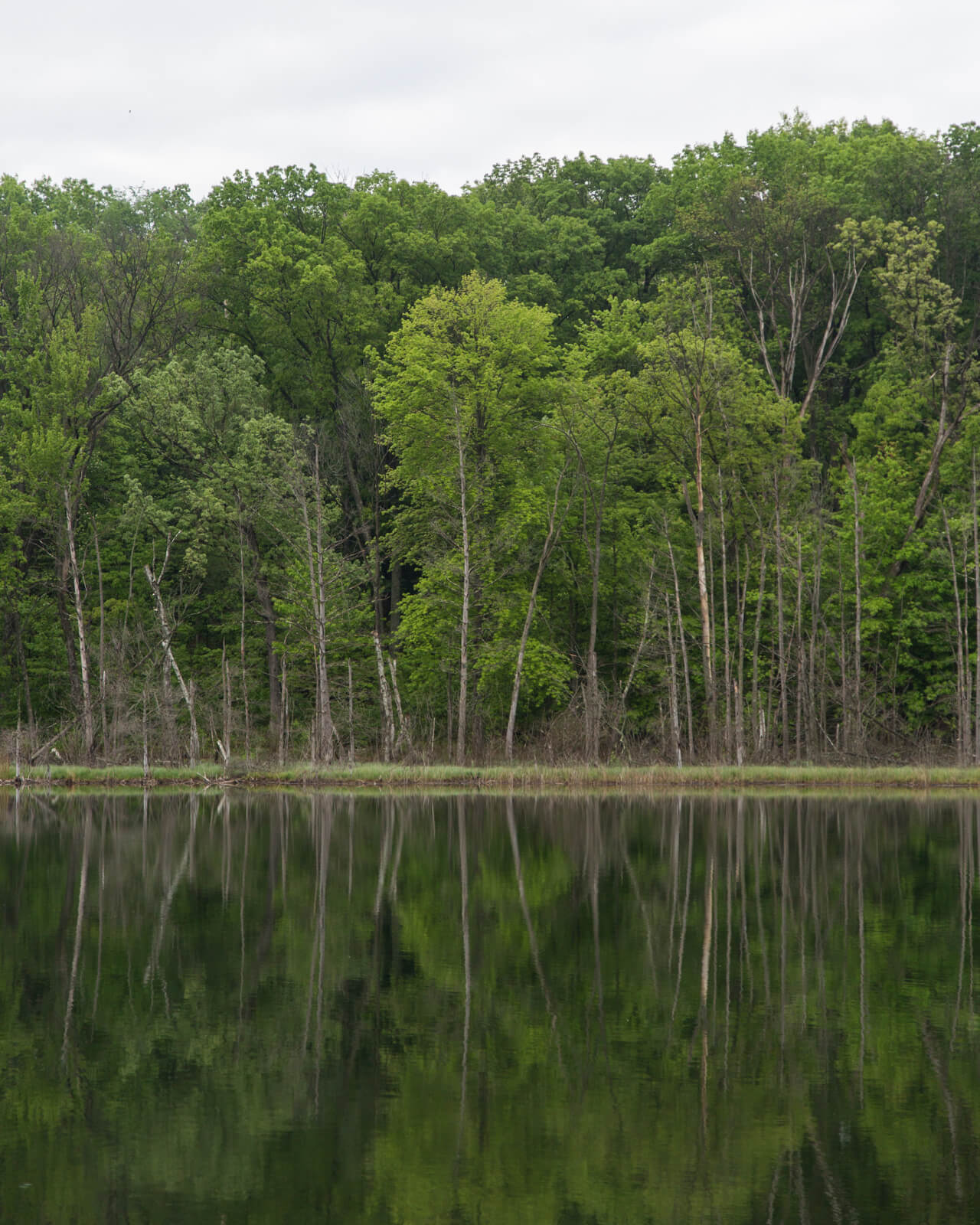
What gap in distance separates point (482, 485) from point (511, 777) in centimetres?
1394

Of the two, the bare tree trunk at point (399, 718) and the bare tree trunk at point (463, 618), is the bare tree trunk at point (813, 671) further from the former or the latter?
the bare tree trunk at point (399, 718)

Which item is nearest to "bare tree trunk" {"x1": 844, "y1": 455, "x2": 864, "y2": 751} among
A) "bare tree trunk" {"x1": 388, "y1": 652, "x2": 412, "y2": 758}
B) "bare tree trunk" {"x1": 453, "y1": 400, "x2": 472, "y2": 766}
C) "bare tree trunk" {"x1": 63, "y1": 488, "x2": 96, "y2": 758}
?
"bare tree trunk" {"x1": 453, "y1": 400, "x2": 472, "y2": 766}

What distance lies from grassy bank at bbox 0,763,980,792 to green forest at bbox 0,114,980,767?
2456 millimetres

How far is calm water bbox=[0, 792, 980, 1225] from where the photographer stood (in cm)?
730

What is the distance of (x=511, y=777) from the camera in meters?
37.5

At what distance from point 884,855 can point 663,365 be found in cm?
2847

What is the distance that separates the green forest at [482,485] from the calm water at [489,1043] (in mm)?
23426

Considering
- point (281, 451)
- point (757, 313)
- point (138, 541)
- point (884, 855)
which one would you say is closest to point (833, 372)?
point (757, 313)

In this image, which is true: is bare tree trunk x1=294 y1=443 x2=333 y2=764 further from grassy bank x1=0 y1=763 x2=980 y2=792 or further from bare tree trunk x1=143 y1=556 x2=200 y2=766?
bare tree trunk x1=143 y1=556 x2=200 y2=766

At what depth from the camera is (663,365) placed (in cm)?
4778

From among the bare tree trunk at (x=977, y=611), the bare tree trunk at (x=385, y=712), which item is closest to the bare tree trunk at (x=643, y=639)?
the bare tree trunk at (x=385, y=712)

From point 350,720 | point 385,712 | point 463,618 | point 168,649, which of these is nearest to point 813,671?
point 463,618

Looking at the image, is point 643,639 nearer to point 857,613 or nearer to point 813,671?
point 813,671

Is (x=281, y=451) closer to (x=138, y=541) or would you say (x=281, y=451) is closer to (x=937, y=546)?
(x=138, y=541)
